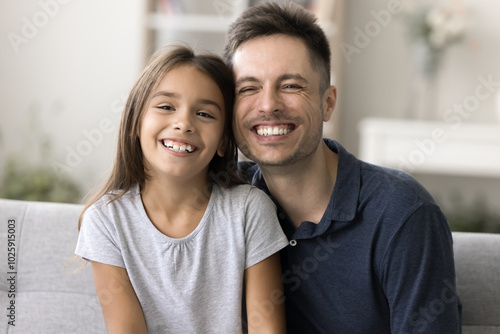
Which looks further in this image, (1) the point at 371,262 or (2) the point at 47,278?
(2) the point at 47,278

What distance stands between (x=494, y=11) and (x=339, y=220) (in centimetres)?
293

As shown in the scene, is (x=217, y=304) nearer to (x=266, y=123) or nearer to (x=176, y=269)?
(x=176, y=269)

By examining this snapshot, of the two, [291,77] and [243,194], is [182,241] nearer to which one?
[243,194]

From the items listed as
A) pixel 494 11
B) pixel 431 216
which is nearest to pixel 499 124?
pixel 494 11

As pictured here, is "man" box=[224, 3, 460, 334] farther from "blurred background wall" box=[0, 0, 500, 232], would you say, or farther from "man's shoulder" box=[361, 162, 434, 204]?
"blurred background wall" box=[0, 0, 500, 232]

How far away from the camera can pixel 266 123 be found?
151cm

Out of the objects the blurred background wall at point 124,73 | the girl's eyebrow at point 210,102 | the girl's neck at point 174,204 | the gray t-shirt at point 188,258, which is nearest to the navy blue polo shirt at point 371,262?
the gray t-shirt at point 188,258

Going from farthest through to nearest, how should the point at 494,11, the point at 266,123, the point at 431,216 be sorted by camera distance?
the point at 494,11
the point at 266,123
the point at 431,216

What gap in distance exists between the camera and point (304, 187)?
61.7 inches

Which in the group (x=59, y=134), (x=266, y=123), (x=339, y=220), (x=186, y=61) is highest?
(x=186, y=61)

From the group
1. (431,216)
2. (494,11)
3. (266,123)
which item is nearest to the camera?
(431,216)

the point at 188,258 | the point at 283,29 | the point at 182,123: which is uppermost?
the point at 283,29

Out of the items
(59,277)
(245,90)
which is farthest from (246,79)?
(59,277)

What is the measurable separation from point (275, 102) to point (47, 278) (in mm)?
833
